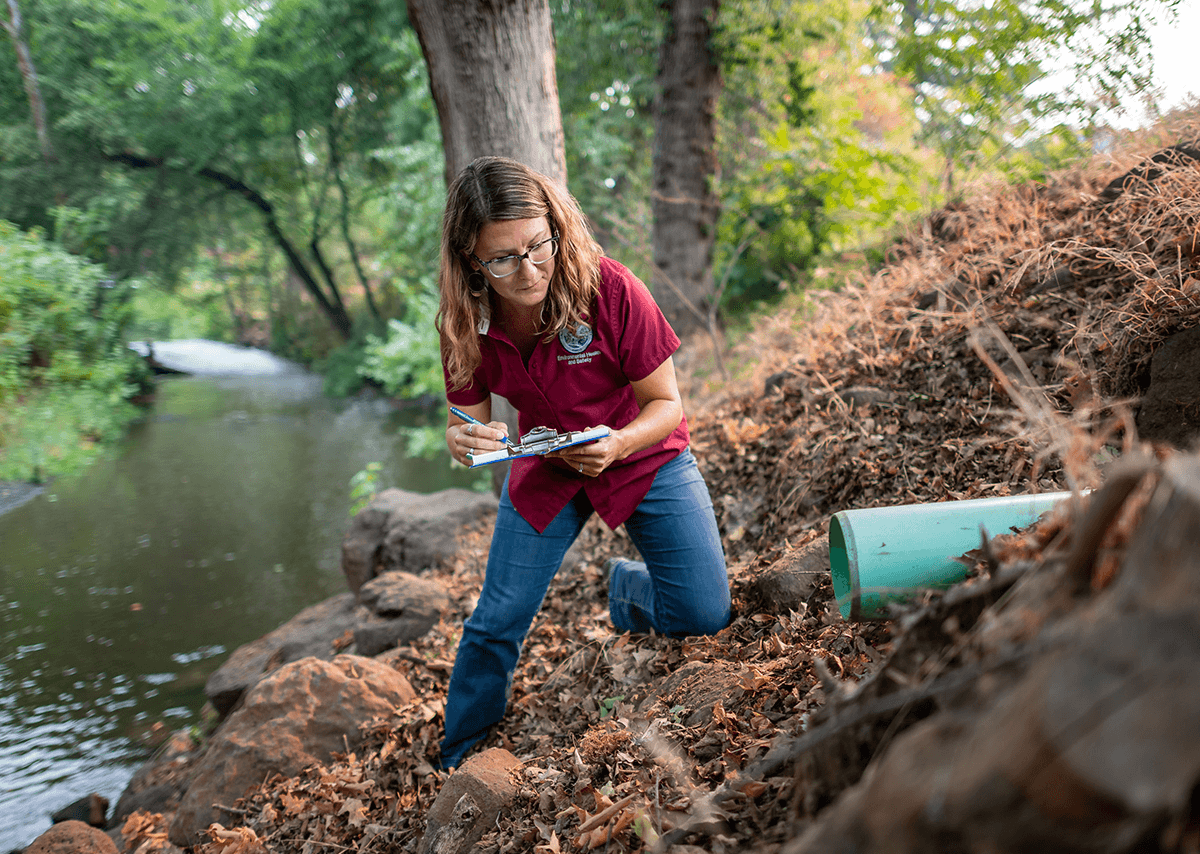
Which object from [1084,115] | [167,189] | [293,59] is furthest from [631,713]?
[167,189]

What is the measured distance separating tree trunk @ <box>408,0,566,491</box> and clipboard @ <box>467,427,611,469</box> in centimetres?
220

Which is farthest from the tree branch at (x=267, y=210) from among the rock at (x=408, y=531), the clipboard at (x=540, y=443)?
the clipboard at (x=540, y=443)

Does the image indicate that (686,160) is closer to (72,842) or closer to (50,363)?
(72,842)

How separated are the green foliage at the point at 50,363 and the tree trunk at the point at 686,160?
319 inches

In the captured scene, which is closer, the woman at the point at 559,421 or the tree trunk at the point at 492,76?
the woman at the point at 559,421

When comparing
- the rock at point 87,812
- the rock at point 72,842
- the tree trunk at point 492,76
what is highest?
the tree trunk at point 492,76

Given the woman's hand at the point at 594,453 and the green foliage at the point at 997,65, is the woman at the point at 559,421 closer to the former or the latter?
the woman's hand at the point at 594,453

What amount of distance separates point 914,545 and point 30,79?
59.3ft

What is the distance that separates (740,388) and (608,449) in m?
3.12

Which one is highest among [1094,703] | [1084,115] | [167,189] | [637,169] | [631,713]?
[167,189]

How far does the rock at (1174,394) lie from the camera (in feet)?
7.63

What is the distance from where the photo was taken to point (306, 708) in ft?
10.8

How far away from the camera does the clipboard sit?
2354 millimetres

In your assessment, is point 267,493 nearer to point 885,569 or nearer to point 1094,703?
point 885,569
